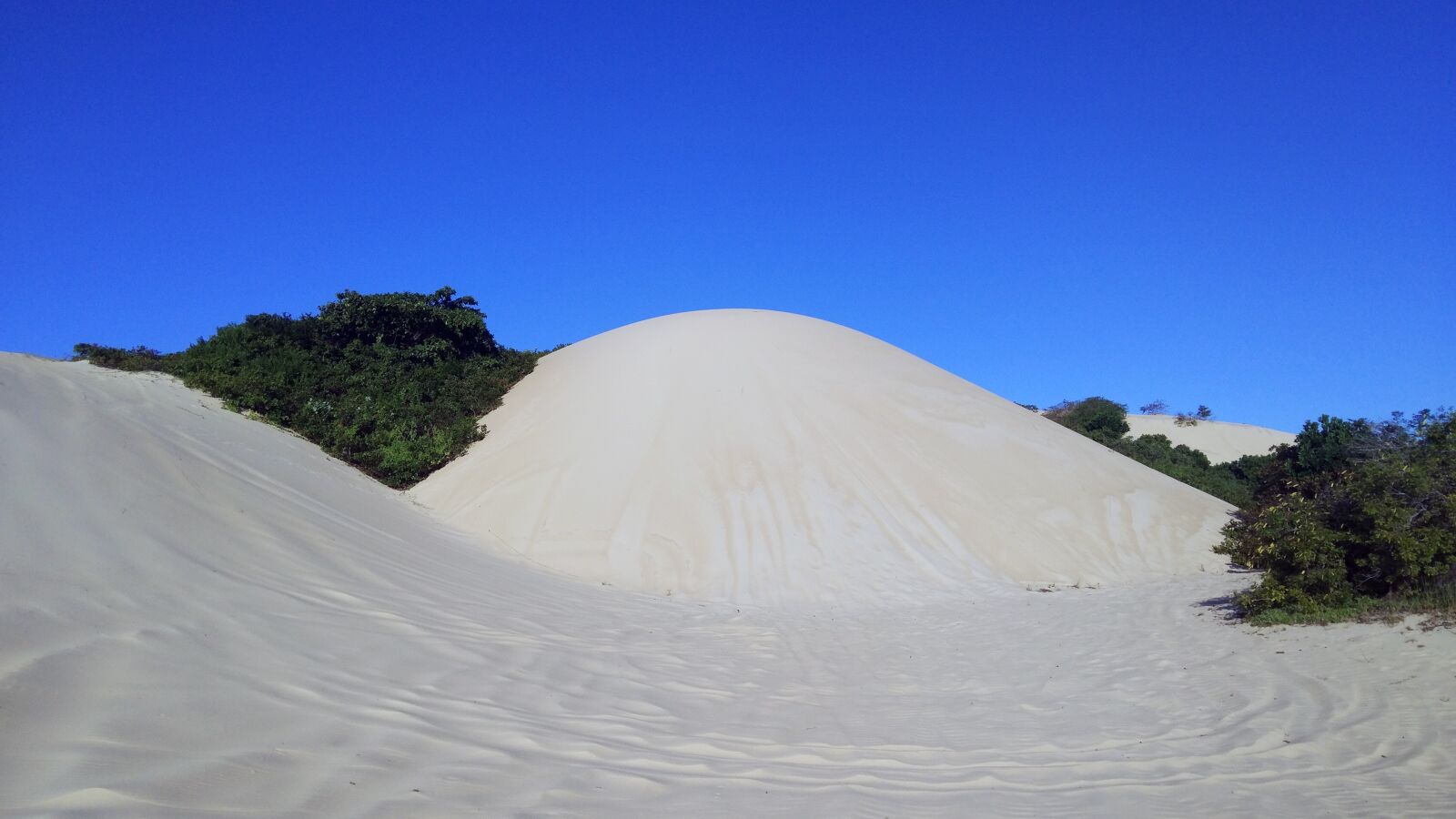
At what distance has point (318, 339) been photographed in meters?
20.3

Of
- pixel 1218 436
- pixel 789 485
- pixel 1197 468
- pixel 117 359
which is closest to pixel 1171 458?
pixel 1197 468

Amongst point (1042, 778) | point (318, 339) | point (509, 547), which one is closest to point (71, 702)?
point (1042, 778)

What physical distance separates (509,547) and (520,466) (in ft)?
8.77

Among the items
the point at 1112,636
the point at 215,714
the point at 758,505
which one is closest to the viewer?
the point at 215,714

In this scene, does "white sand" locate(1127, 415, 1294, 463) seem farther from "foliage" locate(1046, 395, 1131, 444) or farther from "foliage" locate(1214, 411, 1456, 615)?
"foliage" locate(1214, 411, 1456, 615)

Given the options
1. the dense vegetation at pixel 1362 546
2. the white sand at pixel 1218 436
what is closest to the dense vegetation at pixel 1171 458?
the white sand at pixel 1218 436

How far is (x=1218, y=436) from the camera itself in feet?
163

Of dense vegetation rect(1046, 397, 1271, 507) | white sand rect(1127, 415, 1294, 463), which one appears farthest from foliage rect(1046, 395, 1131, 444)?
white sand rect(1127, 415, 1294, 463)

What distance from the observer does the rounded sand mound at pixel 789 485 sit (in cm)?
1351

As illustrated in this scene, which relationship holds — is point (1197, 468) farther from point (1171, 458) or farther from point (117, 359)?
point (117, 359)

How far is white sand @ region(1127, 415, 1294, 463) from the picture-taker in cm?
4750

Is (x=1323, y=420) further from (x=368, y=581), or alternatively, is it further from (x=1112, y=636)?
(x=368, y=581)

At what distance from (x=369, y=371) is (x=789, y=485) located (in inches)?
439

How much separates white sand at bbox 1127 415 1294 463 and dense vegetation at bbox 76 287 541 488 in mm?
40287
